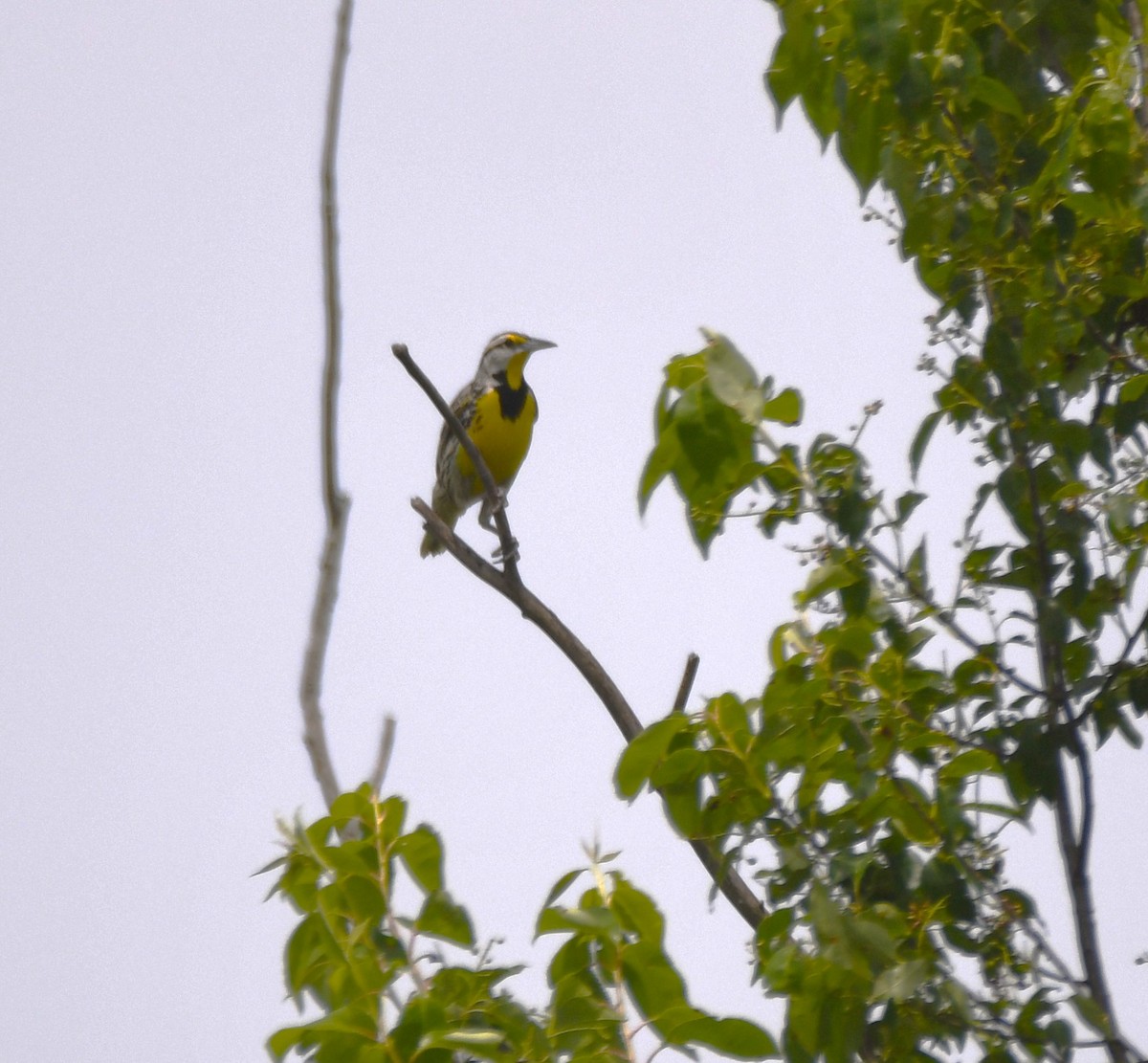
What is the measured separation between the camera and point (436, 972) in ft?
6.25

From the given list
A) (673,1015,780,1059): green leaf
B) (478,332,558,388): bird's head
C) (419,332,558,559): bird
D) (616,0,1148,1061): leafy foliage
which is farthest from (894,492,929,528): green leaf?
(478,332,558,388): bird's head

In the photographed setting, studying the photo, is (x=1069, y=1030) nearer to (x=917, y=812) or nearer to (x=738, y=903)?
(x=917, y=812)

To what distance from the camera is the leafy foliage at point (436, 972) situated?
1688 millimetres

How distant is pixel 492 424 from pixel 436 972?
17.5ft

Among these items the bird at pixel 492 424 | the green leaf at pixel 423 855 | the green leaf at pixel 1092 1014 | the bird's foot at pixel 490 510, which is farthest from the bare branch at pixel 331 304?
the bird at pixel 492 424

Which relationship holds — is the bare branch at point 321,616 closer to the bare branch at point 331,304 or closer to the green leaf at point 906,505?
the bare branch at point 331,304

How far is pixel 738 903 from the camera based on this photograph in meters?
2.64

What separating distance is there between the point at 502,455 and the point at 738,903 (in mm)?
4626

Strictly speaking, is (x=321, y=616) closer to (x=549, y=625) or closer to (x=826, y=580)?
(x=826, y=580)

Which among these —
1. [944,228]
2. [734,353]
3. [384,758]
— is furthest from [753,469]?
[384,758]

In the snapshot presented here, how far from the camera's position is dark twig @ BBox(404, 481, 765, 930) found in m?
2.64

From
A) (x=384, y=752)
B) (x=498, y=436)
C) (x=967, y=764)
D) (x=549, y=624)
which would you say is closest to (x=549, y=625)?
(x=549, y=624)

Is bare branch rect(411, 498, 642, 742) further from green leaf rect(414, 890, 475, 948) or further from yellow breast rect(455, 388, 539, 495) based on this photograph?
yellow breast rect(455, 388, 539, 495)

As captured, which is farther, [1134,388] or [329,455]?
[1134,388]
